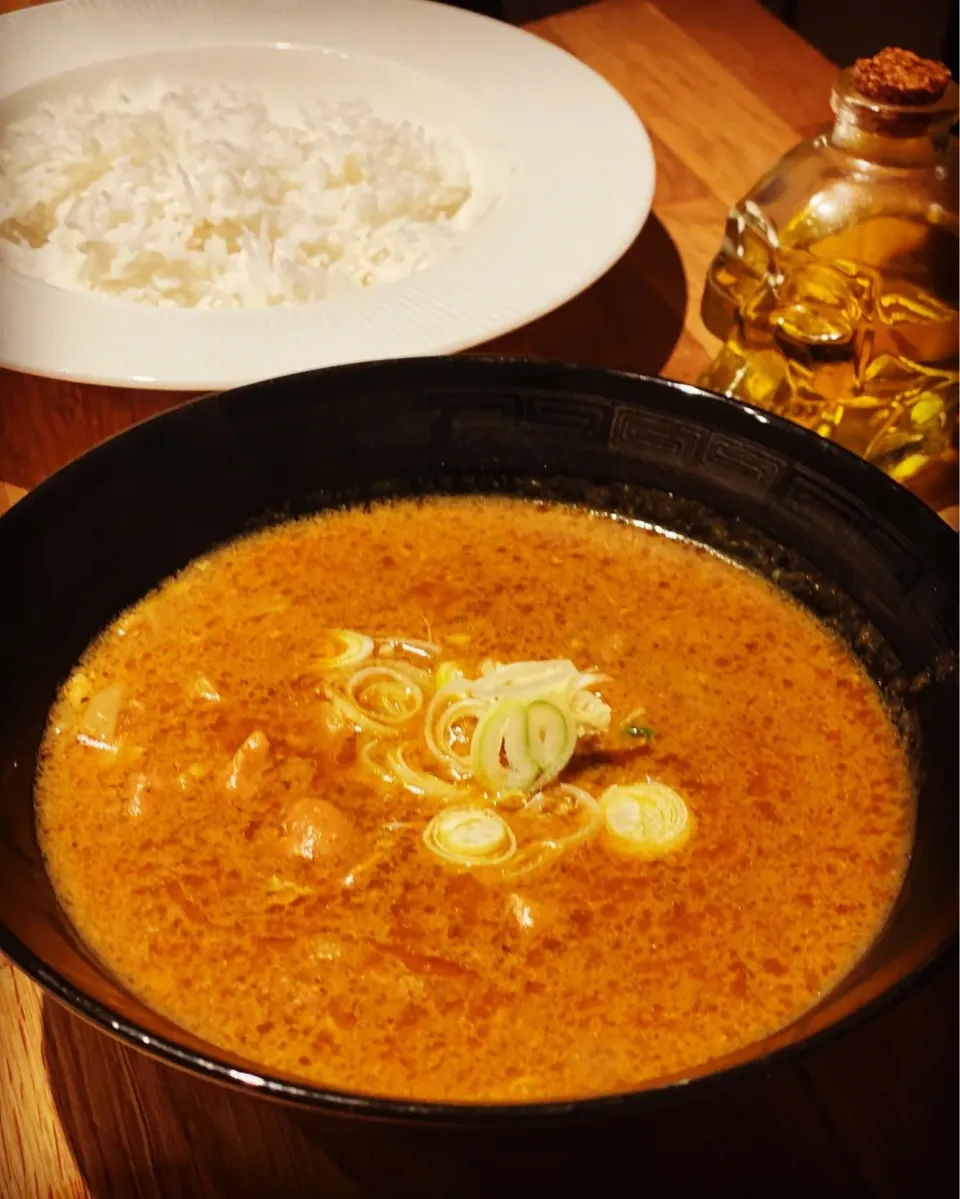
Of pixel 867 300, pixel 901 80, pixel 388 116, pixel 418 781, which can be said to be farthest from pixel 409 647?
pixel 388 116

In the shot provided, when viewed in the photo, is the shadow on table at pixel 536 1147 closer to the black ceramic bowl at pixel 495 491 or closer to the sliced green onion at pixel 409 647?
the black ceramic bowl at pixel 495 491

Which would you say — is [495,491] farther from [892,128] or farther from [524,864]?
[892,128]

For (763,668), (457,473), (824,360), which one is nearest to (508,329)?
(457,473)

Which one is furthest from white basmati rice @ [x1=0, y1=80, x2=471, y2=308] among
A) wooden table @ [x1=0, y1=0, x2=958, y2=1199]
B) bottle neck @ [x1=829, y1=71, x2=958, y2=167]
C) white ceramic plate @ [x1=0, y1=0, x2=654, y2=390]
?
wooden table @ [x1=0, y1=0, x2=958, y2=1199]

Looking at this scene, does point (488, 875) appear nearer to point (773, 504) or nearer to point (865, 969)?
point (865, 969)

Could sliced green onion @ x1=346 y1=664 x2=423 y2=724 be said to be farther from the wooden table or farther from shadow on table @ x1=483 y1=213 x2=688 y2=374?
shadow on table @ x1=483 y1=213 x2=688 y2=374

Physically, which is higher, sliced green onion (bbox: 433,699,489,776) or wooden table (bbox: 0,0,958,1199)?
sliced green onion (bbox: 433,699,489,776)
